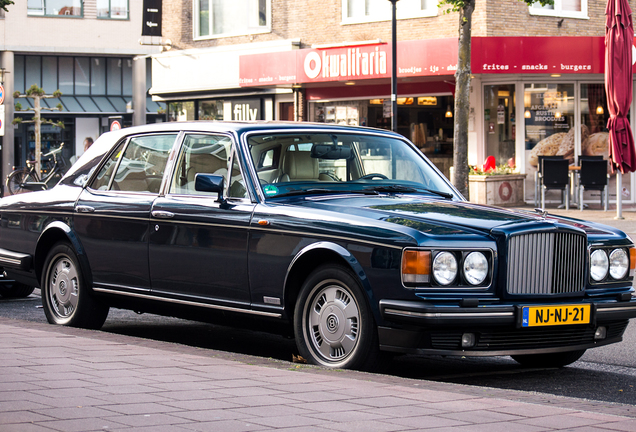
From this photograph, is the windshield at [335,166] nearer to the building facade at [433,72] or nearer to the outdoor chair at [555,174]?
the outdoor chair at [555,174]

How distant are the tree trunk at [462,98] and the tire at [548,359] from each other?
41.1 ft

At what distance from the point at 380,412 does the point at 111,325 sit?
4.70 m

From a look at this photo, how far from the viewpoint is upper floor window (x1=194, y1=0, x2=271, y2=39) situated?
29.1m

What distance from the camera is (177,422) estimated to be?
4129mm

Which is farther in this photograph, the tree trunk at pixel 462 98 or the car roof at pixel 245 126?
the tree trunk at pixel 462 98

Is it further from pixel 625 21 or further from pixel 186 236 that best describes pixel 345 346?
pixel 625 21

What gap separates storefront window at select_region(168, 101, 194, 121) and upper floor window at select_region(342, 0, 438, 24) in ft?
25.1

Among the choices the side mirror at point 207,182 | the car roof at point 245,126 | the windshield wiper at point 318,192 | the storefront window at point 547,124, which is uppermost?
the storefront window at point 547,124

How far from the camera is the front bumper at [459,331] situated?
17.7ft

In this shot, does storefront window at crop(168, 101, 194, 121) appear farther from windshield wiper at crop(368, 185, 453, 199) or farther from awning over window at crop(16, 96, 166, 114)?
windshield wiper at crop(368, 185, 453, 199)

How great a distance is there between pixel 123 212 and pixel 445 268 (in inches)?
117

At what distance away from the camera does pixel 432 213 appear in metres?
5.99

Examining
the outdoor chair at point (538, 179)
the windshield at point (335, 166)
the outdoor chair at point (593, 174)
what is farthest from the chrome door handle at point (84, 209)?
the outdoor chair at point (538, 179)

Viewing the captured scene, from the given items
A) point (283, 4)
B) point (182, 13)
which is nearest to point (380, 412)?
point (283, 4)
